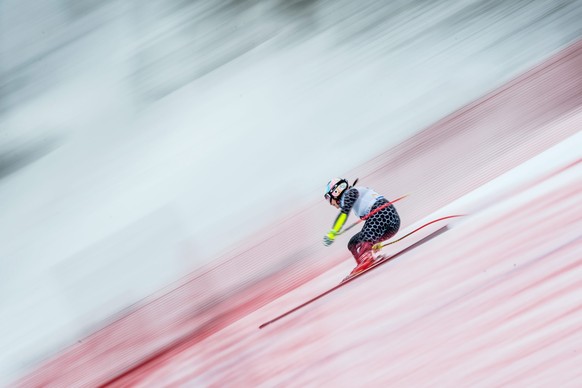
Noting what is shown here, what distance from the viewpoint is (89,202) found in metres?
2.76

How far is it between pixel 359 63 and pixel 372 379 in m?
1.36

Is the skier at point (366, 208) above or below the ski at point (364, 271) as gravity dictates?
above

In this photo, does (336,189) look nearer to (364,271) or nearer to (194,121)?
(364,271)

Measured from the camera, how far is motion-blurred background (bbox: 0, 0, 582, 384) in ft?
8.78

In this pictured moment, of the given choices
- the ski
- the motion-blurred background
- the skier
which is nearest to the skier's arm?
the skier

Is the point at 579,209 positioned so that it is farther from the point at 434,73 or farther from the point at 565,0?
the point at 565,0

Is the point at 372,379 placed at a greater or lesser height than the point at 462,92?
lesser

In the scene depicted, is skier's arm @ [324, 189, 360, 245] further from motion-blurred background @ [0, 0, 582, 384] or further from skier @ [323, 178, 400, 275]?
motion-blurred background @ [0, 0, 582, 384]

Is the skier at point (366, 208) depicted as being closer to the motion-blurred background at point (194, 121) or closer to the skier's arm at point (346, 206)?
the skier's arm at point (346, 206)

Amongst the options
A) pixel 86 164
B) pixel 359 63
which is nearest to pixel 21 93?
pixel 86 164

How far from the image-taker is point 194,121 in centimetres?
281

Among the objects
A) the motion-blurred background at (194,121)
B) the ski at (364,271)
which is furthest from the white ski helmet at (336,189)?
the motion-blurred background at (194,121)

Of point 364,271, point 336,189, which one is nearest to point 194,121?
point 336,189

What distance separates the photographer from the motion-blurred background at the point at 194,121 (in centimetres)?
268
